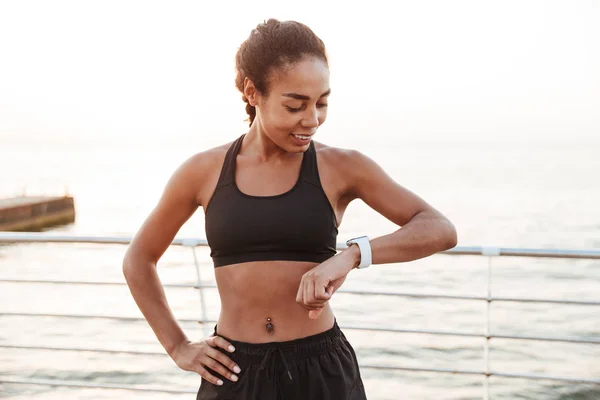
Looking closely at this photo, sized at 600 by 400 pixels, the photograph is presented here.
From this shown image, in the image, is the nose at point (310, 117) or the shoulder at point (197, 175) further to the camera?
the shoulder at point (197, 175)

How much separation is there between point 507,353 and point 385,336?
1.63m

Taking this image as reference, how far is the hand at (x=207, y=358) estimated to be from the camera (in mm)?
1506

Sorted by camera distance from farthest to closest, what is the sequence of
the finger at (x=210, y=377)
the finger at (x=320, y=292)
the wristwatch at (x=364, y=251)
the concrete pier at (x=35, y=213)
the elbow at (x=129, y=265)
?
the concrete pier at (x=35, y=213) → the elbow at (x=129, y=265) → the finger at (x=210, y=377) → the wristwatch at (x=364, y=251) → the finger at (x=320, y=292)

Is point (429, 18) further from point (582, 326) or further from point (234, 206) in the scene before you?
point (234, 206)

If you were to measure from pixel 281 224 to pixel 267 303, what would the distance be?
0.62 ft

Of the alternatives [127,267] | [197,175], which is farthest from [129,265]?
[197,175]

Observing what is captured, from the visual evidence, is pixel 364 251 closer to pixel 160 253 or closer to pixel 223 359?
pixel 223 359

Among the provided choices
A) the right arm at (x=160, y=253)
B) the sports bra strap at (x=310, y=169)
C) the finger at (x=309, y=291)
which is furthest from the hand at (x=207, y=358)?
the sports bra strap at (x=310, y=169)

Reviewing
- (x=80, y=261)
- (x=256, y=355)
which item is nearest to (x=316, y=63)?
(x=256, y=355)

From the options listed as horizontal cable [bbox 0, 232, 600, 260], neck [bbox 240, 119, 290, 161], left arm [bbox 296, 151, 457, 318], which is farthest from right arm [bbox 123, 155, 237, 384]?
horizontal cable [bbox 0, 232, 600, 260]

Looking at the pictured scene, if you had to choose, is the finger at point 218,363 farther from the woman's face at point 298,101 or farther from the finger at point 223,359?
the woman's face at point 298,101

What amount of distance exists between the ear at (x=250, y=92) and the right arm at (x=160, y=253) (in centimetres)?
19

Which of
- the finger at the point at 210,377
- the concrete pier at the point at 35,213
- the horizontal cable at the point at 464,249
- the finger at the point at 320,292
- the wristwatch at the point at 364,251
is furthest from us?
the concrete pier at the point at 35,213

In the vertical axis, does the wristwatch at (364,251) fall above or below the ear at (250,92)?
below
